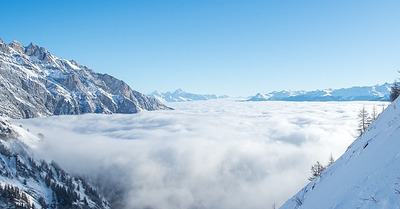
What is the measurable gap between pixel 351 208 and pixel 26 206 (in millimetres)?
231323

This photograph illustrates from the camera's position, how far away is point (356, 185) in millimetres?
13844

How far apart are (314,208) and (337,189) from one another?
1.68 meters

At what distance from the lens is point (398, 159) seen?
13.1m

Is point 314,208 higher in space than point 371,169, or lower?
lower

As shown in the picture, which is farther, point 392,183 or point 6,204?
point 6,204

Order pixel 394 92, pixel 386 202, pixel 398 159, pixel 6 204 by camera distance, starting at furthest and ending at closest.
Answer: pixel 6 204 → pixel 394 92 → pixel 398 159 → pixel 386 202

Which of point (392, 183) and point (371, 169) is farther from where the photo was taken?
point (371, 169)

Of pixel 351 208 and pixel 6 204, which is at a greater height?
pixel 351 208

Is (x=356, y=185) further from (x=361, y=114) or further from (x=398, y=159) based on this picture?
(x=361, y=114)

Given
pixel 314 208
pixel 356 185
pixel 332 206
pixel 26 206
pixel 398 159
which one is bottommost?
pixel 26 206

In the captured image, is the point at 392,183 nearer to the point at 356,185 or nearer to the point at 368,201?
the point at 368,201

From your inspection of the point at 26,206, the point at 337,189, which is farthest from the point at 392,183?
the point at 26,206

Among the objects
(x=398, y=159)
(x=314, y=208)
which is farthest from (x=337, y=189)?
(x=398, y=159)

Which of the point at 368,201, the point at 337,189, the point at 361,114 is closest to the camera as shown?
the point at 368,201
